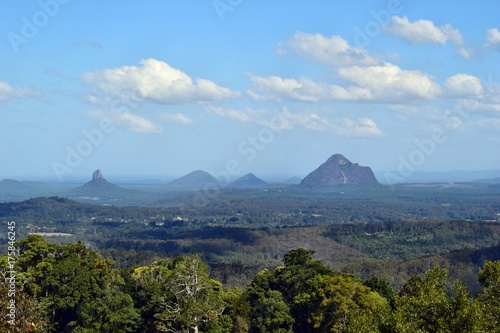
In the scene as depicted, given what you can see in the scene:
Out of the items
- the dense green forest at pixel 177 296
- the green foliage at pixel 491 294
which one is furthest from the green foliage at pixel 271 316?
the green foliage at pixel 491 294

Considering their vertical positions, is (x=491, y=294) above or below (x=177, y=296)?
above

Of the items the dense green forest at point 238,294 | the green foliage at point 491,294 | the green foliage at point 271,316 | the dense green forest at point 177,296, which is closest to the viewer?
the green foliage at point 491,294

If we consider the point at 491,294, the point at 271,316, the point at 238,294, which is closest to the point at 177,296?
the point at 271,316

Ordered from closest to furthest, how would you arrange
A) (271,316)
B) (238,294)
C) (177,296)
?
1. (177,296)
2. (271,316)
3. (238,294)

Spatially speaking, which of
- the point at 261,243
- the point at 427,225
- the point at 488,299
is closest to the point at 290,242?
the point at 261,243

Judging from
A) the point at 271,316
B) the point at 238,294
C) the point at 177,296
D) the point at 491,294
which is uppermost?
the point at 491,294

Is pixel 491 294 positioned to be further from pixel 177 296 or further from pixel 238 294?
pixel 238 294

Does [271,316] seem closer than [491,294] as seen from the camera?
No

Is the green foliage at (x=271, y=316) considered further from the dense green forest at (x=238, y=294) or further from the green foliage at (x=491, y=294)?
the green foliage at (x=491, y=294)

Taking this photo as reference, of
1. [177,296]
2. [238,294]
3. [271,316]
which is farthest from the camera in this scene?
[238,294]

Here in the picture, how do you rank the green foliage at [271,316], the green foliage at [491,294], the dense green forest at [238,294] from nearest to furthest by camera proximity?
the green foliage at [491,294]
the dense green forest at [238,294]
the green foliage at [271,316]

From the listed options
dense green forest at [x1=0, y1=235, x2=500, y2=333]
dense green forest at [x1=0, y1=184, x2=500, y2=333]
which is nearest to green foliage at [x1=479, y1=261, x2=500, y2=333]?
dense green forest at [x1=0, y1=184, x2=500, y2=333]

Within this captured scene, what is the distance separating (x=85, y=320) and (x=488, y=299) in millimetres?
20229

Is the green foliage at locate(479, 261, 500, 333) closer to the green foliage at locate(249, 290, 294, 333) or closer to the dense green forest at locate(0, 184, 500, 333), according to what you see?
the dense green forest at locate(0, 184, 500, 333)
